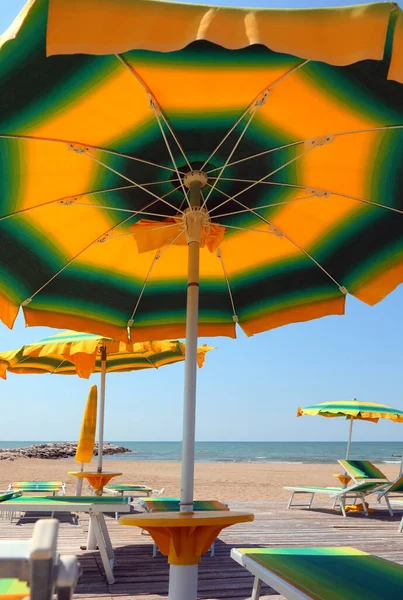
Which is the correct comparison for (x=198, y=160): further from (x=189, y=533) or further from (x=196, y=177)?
(x=189, y=533)

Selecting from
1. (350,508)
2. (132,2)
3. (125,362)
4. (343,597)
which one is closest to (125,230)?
(132,2)

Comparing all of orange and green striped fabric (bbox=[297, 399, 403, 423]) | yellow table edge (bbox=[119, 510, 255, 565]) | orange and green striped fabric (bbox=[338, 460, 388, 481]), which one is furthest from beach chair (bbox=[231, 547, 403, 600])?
orange and green striped fabric (bbox=[297, 399, 403, 423])

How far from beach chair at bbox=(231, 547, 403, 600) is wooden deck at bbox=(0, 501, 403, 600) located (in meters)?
0.98

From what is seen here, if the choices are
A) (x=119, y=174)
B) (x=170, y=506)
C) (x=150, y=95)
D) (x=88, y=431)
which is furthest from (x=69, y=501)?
(x=150, y=95)

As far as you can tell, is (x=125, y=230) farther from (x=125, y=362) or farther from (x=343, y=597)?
(x=125, y=362)

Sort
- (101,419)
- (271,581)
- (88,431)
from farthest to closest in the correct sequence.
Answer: (88,431) → (101,419) → (271,581)

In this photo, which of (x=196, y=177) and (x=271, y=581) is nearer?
(x=271, y=581)

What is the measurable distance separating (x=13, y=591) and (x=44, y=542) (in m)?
0.48

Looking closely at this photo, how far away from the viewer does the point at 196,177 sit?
291 centimetres

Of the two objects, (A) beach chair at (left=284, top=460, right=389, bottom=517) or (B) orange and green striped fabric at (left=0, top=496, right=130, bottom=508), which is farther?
(A) beach chair at (left=284, top=460, right=389, bottom=517)

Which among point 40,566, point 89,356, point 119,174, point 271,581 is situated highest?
point 119,174

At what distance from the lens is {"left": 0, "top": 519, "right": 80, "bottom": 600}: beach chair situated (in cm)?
72

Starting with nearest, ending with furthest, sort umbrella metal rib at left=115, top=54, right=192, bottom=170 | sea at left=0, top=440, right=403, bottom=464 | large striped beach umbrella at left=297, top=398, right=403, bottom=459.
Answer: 1. umbrella metal rib at left=115, top=54, right=192, bottom=170
2. large striped beach umbrella at left=297, top=398, right=403, bottom=459
3. sea at left=0, top=440, right=403, bottom=464

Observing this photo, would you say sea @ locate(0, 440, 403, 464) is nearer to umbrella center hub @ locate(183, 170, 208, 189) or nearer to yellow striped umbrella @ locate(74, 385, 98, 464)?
yellow striped umbrella @ locate(74, 385, 98, 464)
